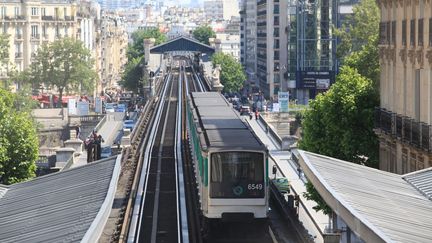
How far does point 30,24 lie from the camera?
125688 mm

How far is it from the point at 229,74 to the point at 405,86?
369 ft

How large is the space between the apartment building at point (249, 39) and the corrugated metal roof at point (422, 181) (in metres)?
130

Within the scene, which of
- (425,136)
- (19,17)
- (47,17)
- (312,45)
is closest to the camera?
(425,136)

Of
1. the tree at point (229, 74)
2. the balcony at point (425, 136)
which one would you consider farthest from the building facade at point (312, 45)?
the balcony at point (425, 136)

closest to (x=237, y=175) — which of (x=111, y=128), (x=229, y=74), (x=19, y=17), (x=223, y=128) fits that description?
(x=223, y=128)

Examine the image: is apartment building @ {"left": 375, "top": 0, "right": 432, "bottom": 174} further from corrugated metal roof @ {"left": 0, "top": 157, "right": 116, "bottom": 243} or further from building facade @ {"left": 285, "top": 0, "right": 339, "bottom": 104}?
building facade @ {"left": 285, "top": 0, "right": 339, "bottom": 104}

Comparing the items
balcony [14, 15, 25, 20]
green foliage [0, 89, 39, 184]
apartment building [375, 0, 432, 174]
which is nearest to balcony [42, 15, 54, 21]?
balcony [14, 15, 25, 20]

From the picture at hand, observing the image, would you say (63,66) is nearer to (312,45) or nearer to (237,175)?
(312,45)

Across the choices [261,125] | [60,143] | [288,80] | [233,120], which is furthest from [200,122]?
[288,80]

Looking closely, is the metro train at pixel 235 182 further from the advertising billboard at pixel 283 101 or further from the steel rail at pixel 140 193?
the advertising billboard at pixel 283 101

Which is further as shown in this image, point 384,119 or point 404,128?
point 384,119

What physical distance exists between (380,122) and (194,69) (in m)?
133

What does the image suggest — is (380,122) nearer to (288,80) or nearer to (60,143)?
(60,143)

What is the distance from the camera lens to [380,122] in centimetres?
3916
